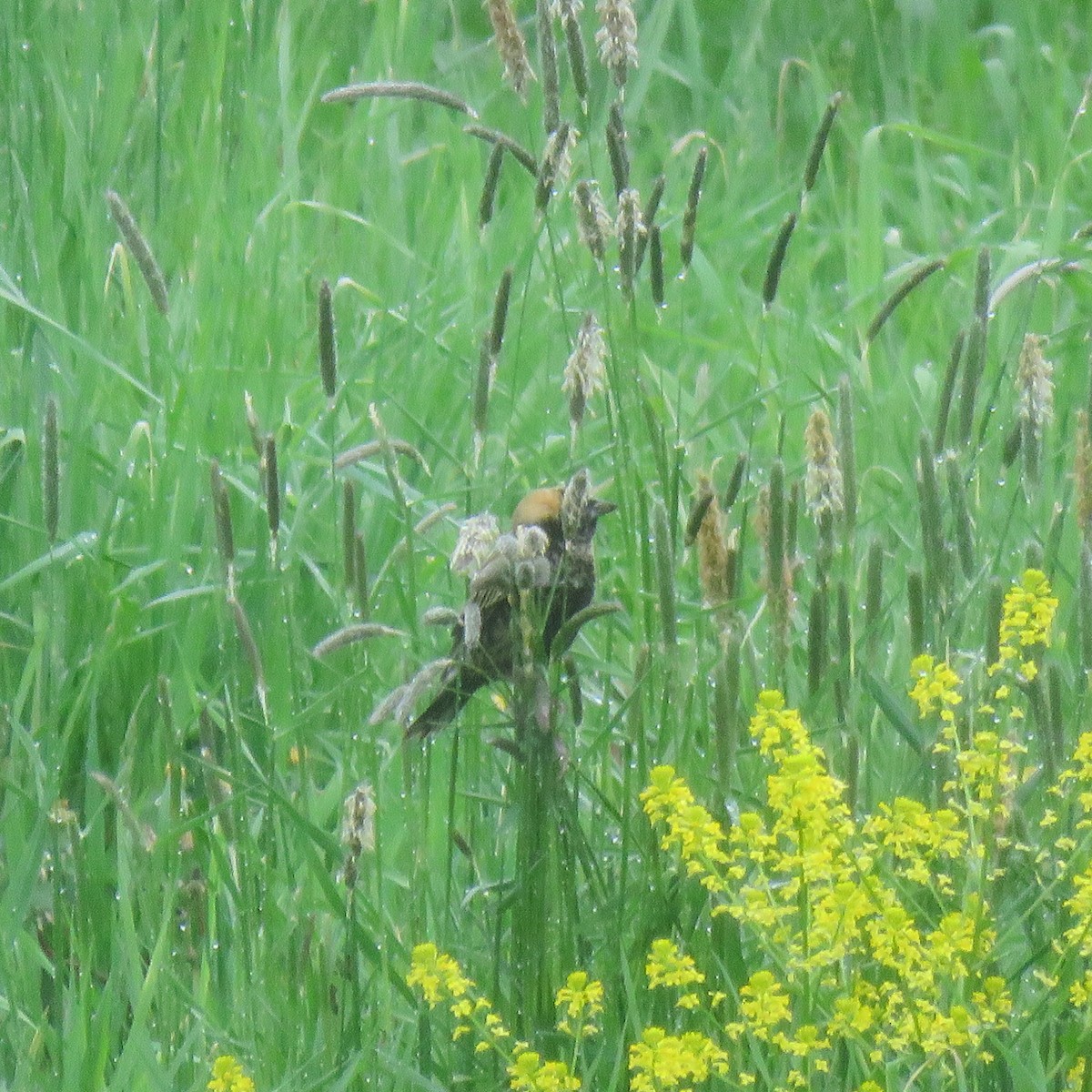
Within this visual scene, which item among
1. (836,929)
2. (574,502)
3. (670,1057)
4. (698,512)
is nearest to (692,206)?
(698,512)

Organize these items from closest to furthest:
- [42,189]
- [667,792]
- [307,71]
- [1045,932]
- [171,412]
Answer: [667,792] → [1045,932] → [171,412] → [42,189] → [307,71]

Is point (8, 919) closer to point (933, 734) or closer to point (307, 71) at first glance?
point (933, 734)

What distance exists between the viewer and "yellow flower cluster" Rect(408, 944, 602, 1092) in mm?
1821

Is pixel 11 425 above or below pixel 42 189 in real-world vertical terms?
below

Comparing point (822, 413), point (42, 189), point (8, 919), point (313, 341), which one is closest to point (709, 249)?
point (313, 341)

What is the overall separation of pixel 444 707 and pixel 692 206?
0.63 m

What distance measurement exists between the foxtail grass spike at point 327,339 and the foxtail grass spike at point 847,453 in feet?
1.80

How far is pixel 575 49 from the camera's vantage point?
2.19 m

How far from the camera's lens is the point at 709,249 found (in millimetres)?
4867

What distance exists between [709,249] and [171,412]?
6.32 feet

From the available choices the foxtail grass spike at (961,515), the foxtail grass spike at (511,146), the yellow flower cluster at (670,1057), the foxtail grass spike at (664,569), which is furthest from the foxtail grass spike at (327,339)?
the yellow flower cluster at (670,1057)

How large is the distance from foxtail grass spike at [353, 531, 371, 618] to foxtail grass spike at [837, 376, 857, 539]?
20.7 inches

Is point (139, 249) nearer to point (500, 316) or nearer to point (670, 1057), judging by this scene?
point (500, 316)

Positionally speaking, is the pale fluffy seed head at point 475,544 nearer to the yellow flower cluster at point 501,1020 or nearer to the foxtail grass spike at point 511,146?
the yellow flower cluster at point 501,1020
